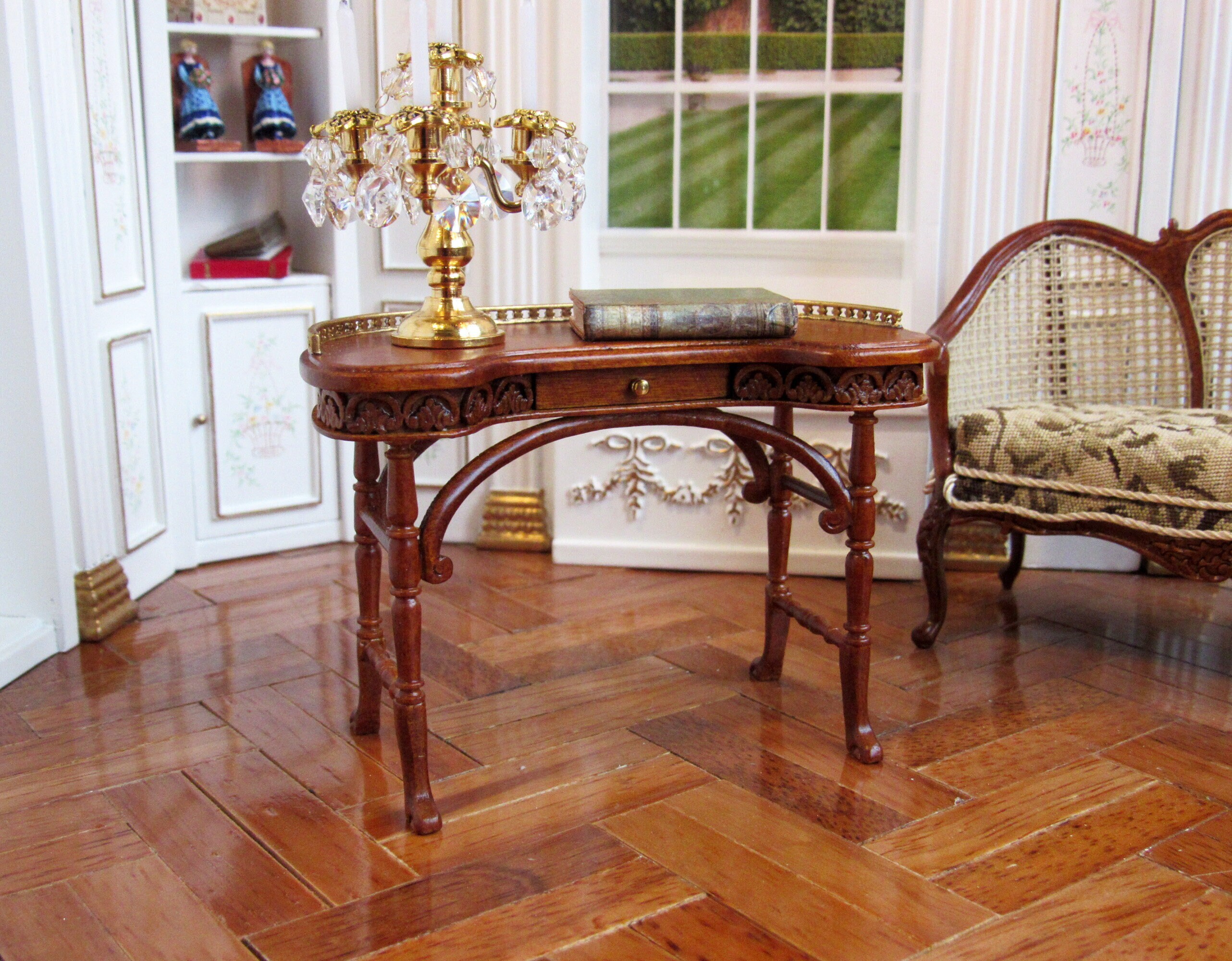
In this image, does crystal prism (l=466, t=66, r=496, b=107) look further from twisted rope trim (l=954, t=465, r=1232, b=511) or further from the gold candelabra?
twisted rope trim (l=954, t=465, r=1232, b=511)

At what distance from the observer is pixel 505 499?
145 inches

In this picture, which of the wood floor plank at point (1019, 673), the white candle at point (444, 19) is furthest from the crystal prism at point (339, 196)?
the wood floor plank at point (1019, 673)

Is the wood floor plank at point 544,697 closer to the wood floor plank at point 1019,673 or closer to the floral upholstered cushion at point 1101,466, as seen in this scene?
the wood floor plank at point 1019,673

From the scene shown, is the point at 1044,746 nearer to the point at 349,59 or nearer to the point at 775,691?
the point at 775,691

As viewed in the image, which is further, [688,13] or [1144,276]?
[688,13]

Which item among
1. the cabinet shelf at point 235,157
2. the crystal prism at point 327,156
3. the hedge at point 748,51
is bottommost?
the crystal prism at point 327,156

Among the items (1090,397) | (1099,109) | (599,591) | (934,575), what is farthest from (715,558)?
(1099,109)

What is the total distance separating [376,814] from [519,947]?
471mm

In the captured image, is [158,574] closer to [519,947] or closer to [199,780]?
[199,780]

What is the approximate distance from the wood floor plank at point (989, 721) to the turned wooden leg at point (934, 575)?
294mm

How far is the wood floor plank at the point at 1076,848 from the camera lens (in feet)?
6.28

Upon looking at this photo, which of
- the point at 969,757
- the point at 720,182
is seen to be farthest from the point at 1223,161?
the point at 969,757

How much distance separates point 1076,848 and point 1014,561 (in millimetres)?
1367

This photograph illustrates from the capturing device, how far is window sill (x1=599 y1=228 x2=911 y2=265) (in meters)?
3.54
